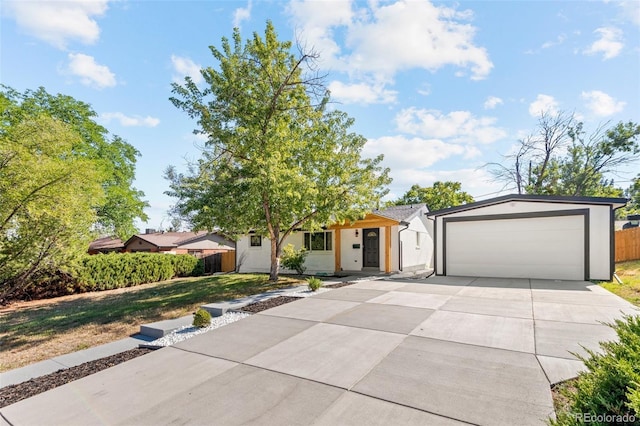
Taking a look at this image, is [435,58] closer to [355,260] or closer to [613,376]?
[355,260]

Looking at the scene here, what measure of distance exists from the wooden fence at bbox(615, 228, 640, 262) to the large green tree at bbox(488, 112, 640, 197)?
8.73 metres

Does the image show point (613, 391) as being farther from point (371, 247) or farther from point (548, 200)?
point (371, 247)

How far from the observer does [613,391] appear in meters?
2.25

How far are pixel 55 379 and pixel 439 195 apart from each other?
101 feet

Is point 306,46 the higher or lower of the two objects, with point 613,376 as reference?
higher

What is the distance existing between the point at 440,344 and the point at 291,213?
737 centimetres

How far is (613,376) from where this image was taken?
2.31 meters

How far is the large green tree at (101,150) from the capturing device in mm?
16547

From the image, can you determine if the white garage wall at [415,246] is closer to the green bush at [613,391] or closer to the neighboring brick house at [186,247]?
the neighboring brick house at [186,247]

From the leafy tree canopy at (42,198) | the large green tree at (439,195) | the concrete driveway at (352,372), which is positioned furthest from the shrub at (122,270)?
the large green tree at (439,195)

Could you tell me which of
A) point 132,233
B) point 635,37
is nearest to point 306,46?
point 635,37

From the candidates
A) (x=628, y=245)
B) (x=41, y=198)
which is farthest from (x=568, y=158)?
(x=41, y=198)

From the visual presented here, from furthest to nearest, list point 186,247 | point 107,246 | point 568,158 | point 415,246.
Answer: point 107,246 < point 568,158 < point 186,247 < point 415,246

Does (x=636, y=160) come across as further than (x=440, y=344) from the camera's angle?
Yes
